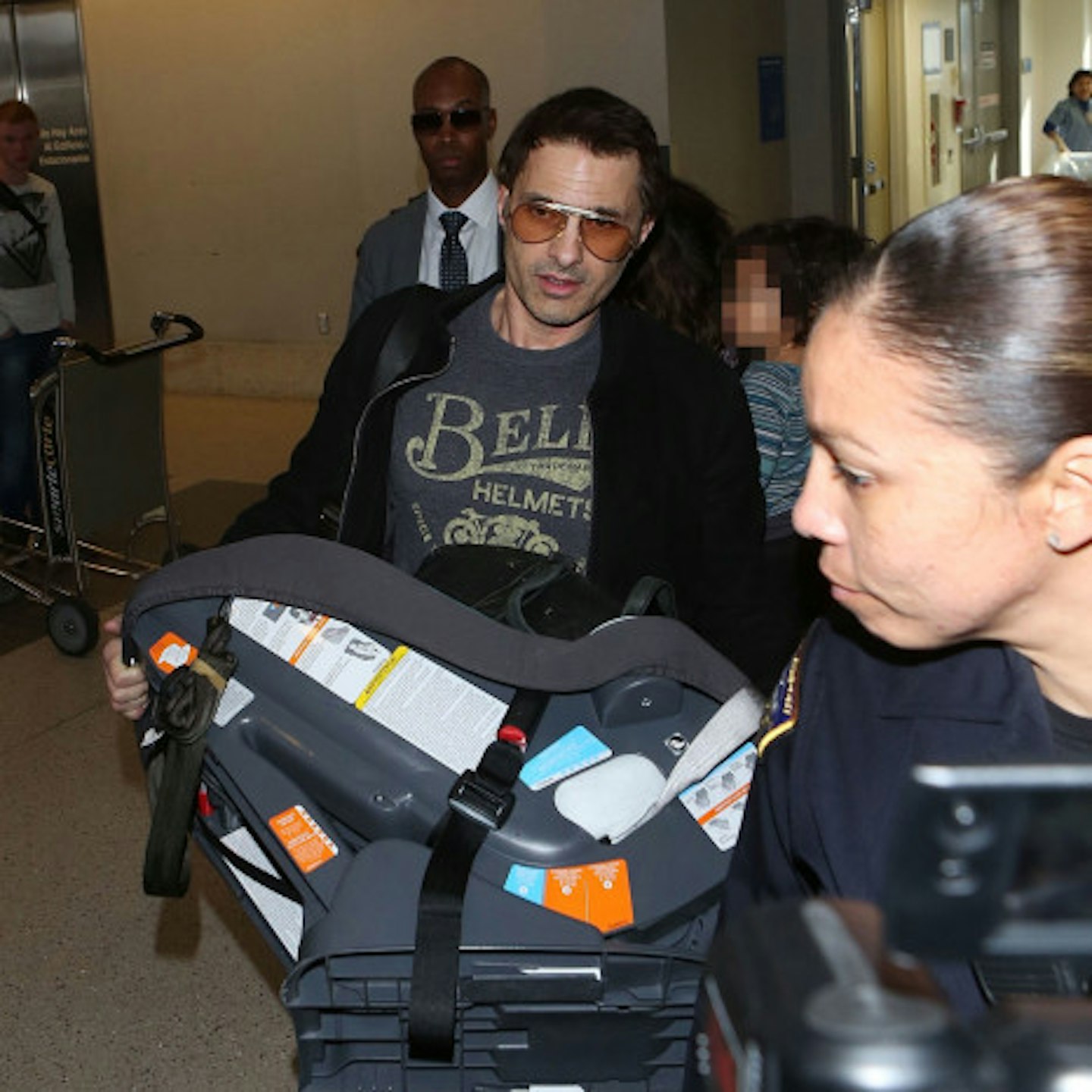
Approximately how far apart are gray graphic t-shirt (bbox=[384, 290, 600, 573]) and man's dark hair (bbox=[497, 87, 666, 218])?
0.97ft

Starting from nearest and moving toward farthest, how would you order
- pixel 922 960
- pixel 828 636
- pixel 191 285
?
1. pixel 922 960
2. pixel 828 636
3. pixel 191 285

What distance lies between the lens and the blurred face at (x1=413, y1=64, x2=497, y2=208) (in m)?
4.02

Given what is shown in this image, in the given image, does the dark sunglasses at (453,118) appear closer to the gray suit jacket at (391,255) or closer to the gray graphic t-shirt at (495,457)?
the gray suit jacket at (391,255)

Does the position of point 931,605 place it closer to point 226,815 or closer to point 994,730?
point 994,730

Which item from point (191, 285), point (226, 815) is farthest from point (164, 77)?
point (226, 815)

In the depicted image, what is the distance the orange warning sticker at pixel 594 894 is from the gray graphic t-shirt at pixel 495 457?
734mm

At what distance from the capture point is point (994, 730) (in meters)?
1.14

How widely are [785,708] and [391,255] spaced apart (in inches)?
115

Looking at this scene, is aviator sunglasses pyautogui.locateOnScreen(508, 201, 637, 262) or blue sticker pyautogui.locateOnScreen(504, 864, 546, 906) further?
aviator sunglasses pyautogui.locateOnScreen(508, 201, 637, 262)

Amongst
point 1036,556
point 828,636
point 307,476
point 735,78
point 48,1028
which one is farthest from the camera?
point 735,78

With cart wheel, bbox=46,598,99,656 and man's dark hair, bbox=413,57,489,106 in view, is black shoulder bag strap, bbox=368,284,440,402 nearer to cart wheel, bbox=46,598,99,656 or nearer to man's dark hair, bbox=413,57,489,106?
man's dark hair, bbox=413,57,489,106

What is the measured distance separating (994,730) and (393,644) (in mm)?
685

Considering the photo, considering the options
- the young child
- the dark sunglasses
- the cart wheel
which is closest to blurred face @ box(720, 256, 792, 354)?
the young child

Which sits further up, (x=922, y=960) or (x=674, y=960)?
(x=922, y=960)
